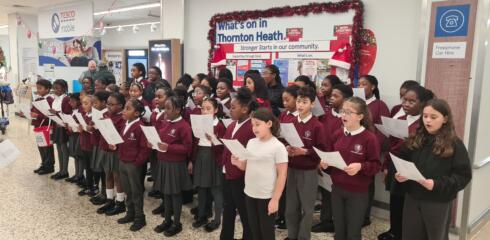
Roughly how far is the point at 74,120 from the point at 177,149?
1.63 m

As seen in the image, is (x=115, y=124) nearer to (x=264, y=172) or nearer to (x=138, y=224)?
(x=138, y=224)

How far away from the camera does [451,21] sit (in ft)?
10.2

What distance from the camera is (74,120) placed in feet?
13.0

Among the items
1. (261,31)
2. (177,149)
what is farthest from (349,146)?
(261,31)

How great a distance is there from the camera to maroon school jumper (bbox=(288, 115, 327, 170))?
9.05 ft

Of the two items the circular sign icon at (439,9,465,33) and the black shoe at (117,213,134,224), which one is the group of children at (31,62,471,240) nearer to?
the black shoe at (117,213,134,224)

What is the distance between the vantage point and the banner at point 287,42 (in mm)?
4168

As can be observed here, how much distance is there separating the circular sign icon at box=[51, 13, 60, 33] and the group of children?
3922 mm

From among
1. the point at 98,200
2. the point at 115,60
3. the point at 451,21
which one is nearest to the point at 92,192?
the point at 98,200

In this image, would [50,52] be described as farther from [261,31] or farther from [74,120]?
[261,31]

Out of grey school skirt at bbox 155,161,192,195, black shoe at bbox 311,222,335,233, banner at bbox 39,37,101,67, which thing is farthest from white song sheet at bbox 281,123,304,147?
banner at bbox 39,37,101,67

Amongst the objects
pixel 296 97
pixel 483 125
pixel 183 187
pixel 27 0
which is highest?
pixel 27 0

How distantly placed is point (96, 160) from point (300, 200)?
2167 mm

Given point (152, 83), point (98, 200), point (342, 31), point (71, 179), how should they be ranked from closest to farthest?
point (98, 200) → point (342, 31) → point (71, 179) → point (152, 83)
